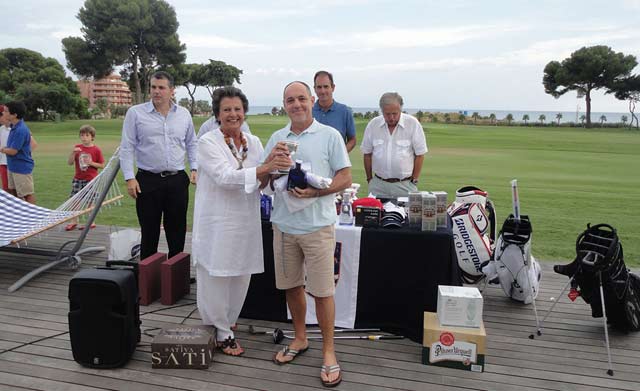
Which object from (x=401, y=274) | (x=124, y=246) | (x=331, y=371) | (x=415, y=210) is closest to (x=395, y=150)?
(x=415, y=210)

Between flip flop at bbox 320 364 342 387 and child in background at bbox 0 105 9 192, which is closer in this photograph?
flip flop at bbox 320 364 342 387

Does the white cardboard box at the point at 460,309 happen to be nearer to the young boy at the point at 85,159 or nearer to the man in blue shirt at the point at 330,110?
the man in blue shirt at the point at 330,110

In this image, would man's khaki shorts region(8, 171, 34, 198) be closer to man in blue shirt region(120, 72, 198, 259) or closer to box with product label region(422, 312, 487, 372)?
man in blue shirt region(120, 72, 198, 259)

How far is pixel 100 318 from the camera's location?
2625mm

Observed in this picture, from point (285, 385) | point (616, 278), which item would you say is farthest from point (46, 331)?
point (616, 278)

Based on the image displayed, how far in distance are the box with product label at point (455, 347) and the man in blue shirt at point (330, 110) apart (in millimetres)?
2112

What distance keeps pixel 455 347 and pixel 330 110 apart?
2.58 meters

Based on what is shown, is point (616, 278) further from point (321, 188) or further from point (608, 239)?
point (321, 188)

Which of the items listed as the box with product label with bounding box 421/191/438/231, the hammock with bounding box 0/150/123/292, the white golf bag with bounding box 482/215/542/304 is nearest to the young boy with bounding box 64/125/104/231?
the hammock with bounding box 0/150/123/292

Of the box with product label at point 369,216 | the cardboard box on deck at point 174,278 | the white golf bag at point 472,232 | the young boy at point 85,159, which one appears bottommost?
the cardboard box on deck at point 174,278

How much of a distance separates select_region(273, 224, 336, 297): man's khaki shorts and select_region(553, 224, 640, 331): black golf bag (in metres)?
1.55

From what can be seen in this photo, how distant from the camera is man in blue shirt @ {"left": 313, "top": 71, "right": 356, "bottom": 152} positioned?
174 inches

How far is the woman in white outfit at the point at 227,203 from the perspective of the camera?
2.60m

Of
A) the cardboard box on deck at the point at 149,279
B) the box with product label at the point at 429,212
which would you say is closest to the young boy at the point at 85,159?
the cardboard box on deck at the point at 149,279
